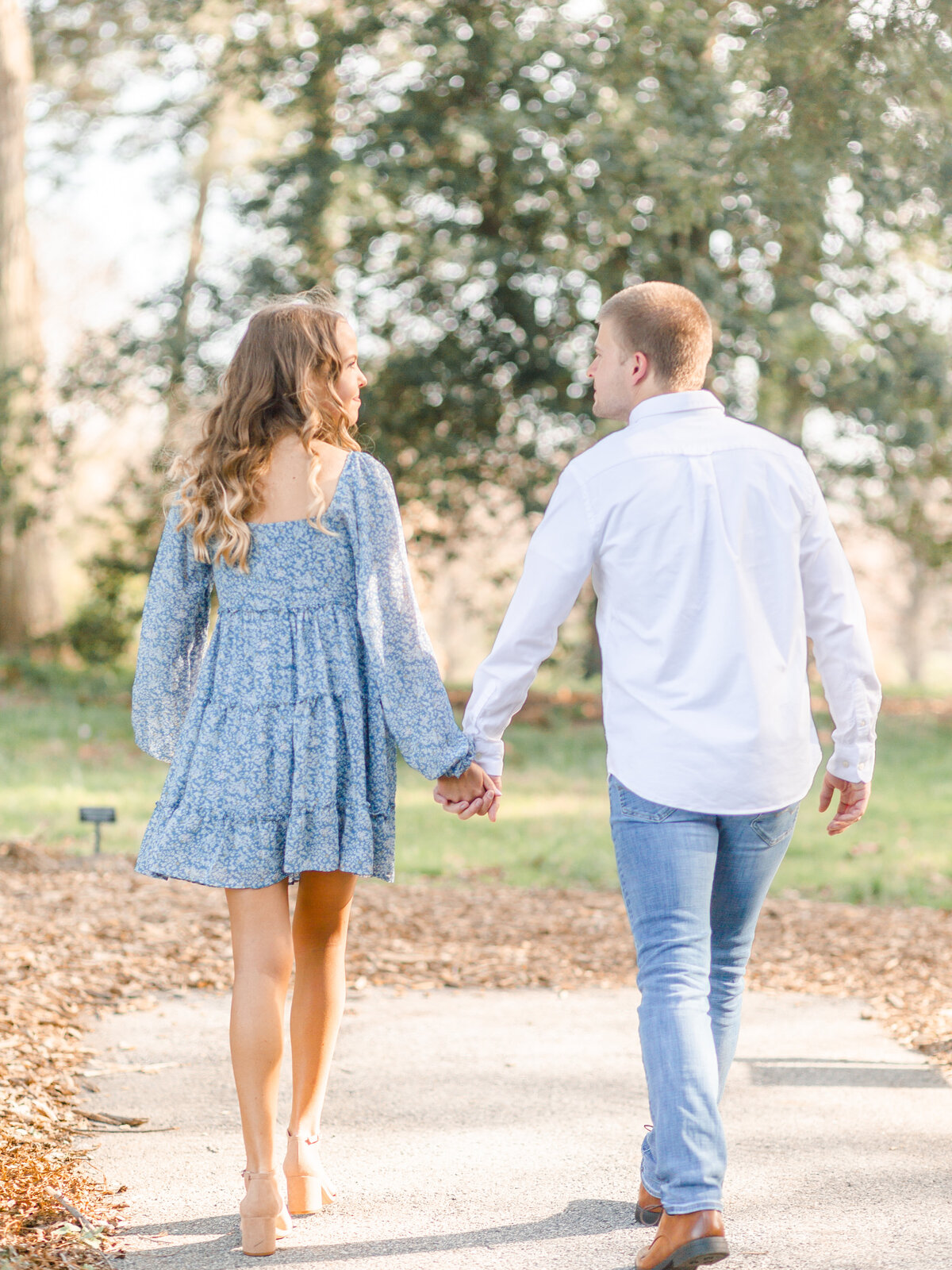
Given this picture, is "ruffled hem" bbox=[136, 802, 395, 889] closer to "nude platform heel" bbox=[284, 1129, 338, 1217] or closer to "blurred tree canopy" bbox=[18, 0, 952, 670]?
"nude platform heel" bbox=[284, 1129, 338, 1217]

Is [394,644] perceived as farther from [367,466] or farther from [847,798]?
[847,798]

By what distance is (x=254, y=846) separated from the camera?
276cm

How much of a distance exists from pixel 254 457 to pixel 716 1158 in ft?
5.43

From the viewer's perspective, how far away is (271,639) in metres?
2.85

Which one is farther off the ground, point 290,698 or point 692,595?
point 692,595

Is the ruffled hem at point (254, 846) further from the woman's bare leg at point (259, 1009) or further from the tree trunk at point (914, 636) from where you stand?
the tree trunk at point (914, 636)

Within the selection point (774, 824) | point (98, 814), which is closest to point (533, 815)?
point (98, 814)

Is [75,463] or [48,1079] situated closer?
[48,1079]

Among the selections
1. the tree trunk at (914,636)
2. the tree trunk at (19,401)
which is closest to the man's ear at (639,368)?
the tree trunk at (19,401)

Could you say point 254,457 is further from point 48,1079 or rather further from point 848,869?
point 848,869

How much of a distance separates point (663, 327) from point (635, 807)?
0.94m

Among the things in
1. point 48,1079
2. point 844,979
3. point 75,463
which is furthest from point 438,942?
point 75,463

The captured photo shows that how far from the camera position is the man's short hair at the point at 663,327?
2623 mm

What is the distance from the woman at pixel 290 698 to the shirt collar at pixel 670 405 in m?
0.60
